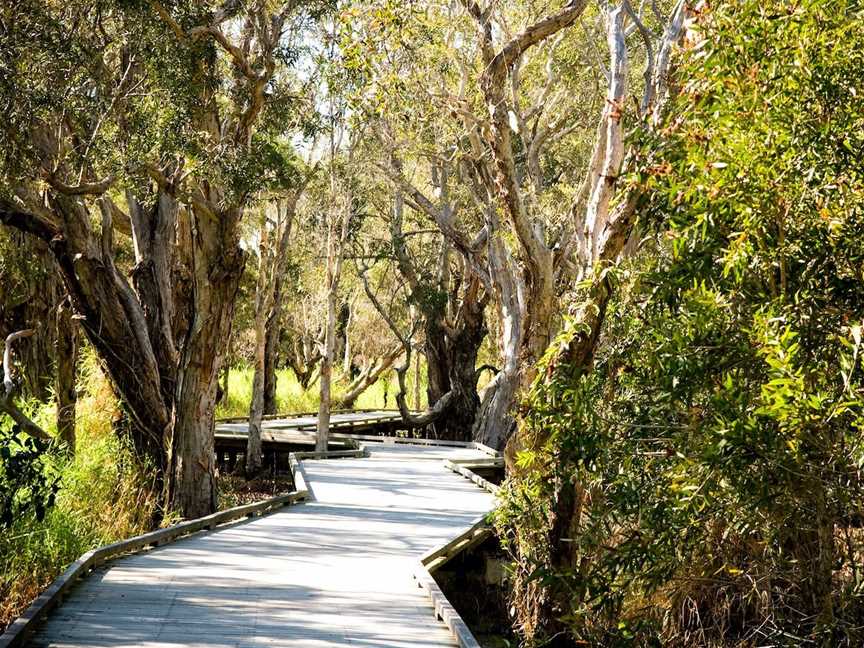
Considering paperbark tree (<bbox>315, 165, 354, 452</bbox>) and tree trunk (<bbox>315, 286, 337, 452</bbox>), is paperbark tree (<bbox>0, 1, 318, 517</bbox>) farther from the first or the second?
tree trunk (<bbox>315, 286, 337, 452</bbox>)

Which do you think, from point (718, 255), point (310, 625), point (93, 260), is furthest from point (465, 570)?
point (718, 255)

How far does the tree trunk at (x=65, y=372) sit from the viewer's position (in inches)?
612

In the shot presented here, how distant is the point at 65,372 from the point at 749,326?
13491mm

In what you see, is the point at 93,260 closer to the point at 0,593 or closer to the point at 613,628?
the point at 0,593

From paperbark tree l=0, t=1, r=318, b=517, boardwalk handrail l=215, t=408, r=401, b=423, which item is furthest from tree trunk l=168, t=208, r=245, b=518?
boardwalk handrail l=215, t=408, r=401, b=423

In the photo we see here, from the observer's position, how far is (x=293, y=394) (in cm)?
3562

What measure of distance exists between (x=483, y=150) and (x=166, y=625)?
10.6 metres

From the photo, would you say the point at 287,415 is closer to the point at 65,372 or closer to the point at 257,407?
the point at 257,407

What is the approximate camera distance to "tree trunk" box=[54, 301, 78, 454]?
15555mm

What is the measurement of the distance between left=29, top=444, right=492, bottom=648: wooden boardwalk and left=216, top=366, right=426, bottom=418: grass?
1801 cm

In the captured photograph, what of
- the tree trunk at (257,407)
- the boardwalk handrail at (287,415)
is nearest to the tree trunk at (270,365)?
the boardwalk handrail at (287,415)

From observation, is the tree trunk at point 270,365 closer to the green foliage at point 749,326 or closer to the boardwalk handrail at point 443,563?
the boardwalk handrail at point 443,563

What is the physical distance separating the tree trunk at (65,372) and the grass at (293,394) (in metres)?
12.8

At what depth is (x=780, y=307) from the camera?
16.3 feet
